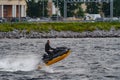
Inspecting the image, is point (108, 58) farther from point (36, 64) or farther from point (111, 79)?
point (111, 79)

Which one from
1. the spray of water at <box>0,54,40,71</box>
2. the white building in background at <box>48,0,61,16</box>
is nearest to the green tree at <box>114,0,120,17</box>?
the white building in background at <box>48,0,61,16</box>

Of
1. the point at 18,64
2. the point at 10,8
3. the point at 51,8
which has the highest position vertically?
the point at 18,64

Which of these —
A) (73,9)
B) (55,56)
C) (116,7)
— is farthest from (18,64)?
(73,9)

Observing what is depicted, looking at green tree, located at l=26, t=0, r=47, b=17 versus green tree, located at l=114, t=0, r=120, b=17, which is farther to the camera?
green tree, located at l=26, t=0, r=47, b=17

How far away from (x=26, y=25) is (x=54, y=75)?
62.6 metres

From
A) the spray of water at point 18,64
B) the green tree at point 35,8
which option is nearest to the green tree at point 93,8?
the green tree at point 35,8

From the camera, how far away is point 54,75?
40500mm

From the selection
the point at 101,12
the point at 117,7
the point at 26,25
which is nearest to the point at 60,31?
the point at 26,25

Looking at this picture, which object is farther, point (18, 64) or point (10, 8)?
point (10, 8)

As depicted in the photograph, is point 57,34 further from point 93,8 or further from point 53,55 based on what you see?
point 53,55

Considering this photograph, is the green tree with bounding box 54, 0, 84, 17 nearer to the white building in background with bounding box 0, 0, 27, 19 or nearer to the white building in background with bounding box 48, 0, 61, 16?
the white building in background with bounding box 0, 0, 27, 19

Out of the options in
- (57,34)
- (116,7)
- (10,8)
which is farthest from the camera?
(10,8)

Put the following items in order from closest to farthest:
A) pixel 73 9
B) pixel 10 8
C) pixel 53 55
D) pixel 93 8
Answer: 1. pixel 53 55
2. pixel 73 9
3. pixel 10 8
4. pixel 93 8

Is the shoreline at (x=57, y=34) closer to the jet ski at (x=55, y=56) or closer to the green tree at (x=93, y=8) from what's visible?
the green tree at (x=93, y=8)
